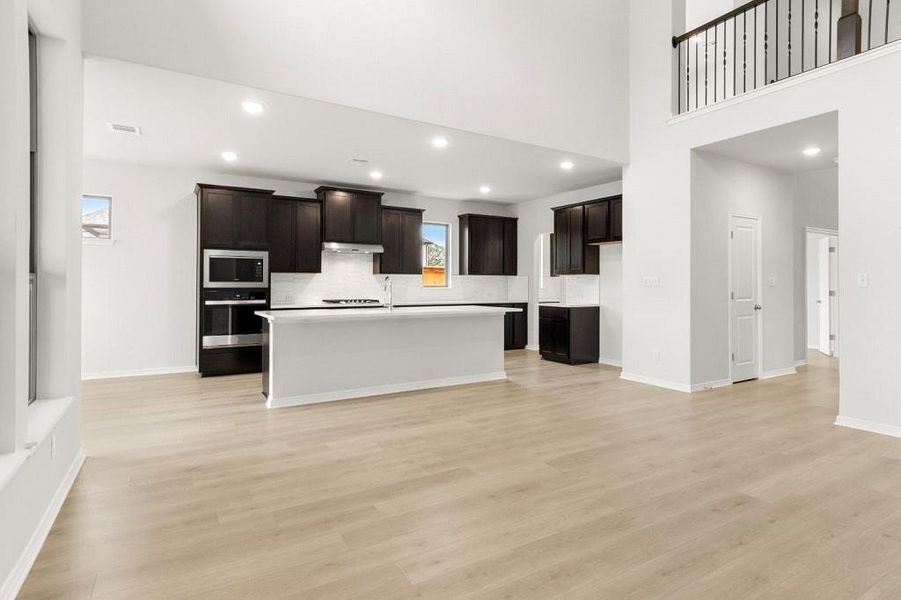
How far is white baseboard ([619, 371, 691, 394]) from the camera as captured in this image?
550 centimetres

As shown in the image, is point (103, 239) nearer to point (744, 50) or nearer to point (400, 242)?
point (400, 242)

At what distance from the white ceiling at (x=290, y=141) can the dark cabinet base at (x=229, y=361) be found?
2.42 meters

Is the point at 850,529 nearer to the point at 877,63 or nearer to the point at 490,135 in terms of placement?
the point at 877,63

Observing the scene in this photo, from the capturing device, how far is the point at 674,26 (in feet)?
18.8

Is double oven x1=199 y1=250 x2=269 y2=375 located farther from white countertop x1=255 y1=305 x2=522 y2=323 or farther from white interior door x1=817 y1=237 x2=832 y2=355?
white interior door x1=817 y1=237 x2=832 y2=355

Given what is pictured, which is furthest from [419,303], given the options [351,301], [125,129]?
[125,129]

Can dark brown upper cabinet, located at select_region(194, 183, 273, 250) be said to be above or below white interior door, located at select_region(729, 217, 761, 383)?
above

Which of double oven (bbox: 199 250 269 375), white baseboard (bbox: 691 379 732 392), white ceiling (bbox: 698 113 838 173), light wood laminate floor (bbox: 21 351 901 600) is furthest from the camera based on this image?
double oven (bbox: 199 250 269 375)

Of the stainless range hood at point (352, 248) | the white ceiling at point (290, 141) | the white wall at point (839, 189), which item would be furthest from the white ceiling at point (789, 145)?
the stainless range hood at point (352, 248)

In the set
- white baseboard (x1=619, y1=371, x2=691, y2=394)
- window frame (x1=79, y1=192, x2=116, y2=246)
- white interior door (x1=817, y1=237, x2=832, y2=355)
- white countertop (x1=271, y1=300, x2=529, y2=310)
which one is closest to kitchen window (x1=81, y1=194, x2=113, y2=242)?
window frame (x1=79, y1=192, x2=116, y2=246)

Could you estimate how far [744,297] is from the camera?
606cm

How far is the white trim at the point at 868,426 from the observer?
3926mm

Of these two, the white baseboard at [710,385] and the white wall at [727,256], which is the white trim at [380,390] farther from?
the white wall at [727,256]

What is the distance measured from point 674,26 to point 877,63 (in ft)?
7.44
